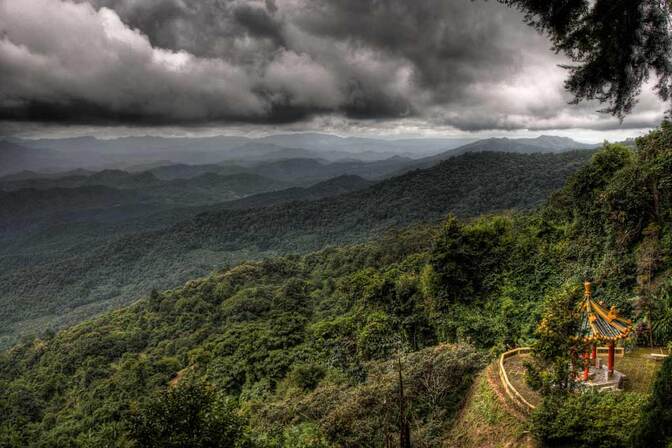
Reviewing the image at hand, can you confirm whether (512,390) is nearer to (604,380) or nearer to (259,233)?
(604,380)

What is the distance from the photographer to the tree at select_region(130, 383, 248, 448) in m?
10.8

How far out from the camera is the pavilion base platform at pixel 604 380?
12633 millimetres

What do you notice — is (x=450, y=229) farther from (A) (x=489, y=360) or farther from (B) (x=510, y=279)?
(A) (x=489, y=360)

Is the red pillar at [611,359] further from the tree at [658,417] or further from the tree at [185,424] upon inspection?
the tree at [185,424]

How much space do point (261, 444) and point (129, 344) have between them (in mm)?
56376

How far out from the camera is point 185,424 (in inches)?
440

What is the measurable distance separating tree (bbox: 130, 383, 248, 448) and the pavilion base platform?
10.5 metres

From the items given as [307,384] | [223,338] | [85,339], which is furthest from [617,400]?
[85,339]

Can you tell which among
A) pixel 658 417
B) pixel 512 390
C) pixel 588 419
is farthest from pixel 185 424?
pixel 658 417

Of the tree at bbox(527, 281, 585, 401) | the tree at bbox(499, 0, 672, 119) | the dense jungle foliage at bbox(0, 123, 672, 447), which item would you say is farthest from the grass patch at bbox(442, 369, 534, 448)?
the tree at bbox(499, 0, 672, 119)

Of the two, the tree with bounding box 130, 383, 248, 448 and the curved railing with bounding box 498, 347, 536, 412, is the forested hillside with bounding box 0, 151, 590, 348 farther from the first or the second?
the tree with bounding box 130, 383, 248, 448

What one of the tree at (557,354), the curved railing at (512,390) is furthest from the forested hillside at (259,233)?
the tree at (557,354)

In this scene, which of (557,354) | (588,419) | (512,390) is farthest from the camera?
(512,390)

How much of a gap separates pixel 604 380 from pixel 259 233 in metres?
171
